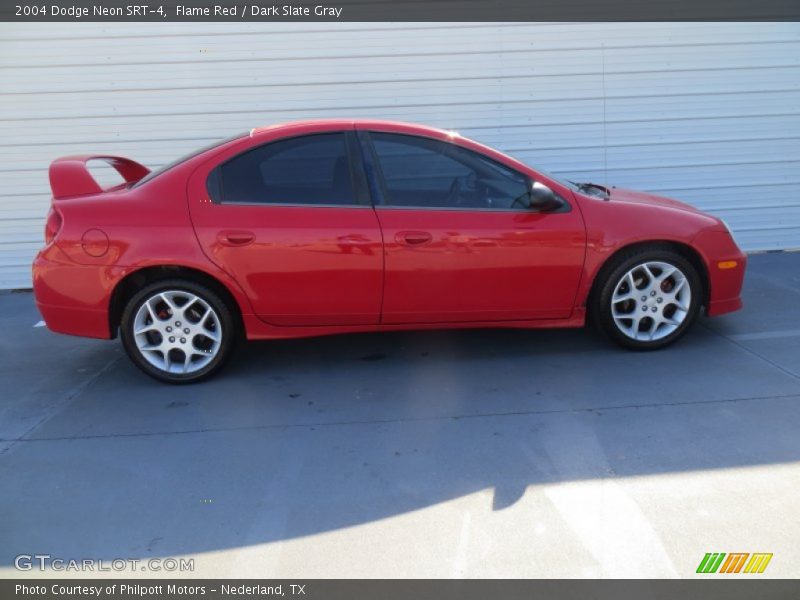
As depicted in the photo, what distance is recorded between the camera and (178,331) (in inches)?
174

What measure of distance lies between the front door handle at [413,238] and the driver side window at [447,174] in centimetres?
25

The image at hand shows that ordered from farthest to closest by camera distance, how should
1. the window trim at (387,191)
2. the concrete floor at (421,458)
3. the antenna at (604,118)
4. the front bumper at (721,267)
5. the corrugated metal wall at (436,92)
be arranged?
the antenna at (604,118) < the corrugated metal wall at (436,92) < the front bumper at (721,267) < the window trim at (387,191) < the concrete floor at (421,458)

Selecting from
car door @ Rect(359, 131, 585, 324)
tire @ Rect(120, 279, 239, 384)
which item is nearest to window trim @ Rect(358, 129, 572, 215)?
car door @ Rect(359, 131, 585, 324)

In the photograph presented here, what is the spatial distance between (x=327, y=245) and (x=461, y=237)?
2.62ft

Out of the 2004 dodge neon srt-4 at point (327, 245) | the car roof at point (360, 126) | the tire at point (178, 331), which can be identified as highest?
the car roof at point (360, 126)

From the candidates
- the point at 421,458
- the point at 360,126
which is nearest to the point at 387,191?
the point at 360,126

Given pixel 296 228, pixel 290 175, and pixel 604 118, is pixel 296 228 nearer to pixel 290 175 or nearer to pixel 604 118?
pixel 290 175

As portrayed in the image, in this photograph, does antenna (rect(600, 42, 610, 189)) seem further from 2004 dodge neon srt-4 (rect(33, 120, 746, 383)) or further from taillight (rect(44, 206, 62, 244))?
taillight (rect(44, 206, 62, 244))

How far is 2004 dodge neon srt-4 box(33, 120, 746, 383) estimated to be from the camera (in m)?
4.30

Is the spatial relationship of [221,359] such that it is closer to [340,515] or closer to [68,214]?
[68,214]

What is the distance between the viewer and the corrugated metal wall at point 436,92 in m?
6.70
